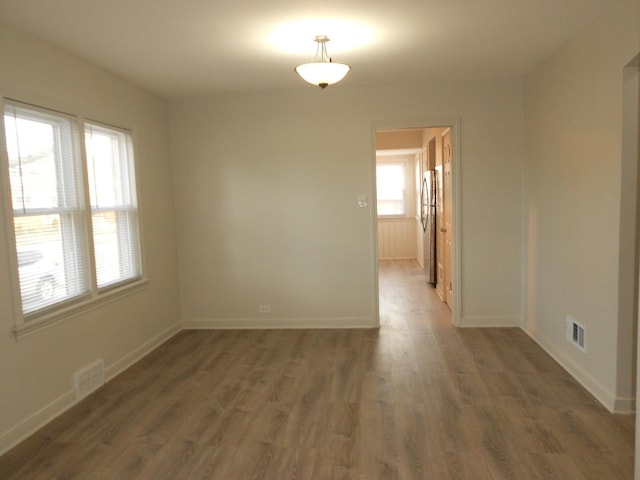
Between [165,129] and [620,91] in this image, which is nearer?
[620,91]

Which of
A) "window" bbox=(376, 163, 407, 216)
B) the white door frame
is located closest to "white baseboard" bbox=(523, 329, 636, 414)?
the white door frame

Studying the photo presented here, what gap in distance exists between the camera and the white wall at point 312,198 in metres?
4.58

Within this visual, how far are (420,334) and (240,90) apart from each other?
3.12 metres

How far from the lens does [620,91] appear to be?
8.87 ft

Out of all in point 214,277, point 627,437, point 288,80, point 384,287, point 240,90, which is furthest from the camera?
point 384,287

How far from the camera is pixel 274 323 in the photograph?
4.95m

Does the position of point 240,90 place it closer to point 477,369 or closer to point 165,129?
point 165,129

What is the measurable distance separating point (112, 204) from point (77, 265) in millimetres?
680

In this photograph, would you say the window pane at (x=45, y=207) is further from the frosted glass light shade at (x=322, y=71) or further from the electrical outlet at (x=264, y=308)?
the electrical outlet at (x=264, y=308)

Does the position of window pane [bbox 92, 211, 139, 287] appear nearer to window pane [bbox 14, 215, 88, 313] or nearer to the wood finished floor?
window pane [bbox 14, 215, 88, 313]

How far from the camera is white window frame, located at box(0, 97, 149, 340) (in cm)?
269

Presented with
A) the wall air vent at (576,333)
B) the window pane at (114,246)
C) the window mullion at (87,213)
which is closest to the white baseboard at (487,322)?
the wall air vent at (576,333)

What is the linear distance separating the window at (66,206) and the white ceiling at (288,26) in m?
0.59

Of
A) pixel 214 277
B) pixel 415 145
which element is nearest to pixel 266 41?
pixel 214 277
